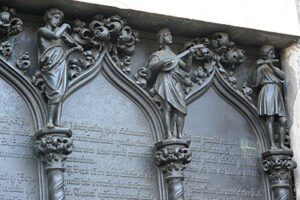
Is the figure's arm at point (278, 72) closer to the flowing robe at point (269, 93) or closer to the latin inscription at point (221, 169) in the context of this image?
the flowing robe at point (269, 93)

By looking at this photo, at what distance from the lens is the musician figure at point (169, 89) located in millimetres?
10656


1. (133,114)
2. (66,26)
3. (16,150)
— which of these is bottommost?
(16,150)

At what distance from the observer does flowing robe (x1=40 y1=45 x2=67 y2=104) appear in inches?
397

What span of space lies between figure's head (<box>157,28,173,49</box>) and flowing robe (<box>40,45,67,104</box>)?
137cm

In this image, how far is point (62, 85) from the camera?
10.2m

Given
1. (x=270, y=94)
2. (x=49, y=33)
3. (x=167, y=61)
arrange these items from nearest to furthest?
(x=49, y=33)
(x=167, y=61)
(x=270, y=94)

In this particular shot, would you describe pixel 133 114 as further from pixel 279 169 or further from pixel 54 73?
pixel 279 169

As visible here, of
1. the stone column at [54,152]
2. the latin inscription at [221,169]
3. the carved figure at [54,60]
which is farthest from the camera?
the latin inscription at [221,169]

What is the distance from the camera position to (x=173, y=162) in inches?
412

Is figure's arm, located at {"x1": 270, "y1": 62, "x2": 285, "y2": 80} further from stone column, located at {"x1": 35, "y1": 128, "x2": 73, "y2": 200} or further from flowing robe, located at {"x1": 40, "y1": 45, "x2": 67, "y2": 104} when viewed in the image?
stone column, located at {"x1": 35, "y1": 128, "x2": 73, "y2": 200}

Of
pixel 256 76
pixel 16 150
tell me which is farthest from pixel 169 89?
pixel 16 150

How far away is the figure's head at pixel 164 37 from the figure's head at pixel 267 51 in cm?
133

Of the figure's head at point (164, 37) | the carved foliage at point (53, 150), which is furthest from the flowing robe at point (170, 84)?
the carved foliage at point (53, 150)

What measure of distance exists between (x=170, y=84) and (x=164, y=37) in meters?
0.68
